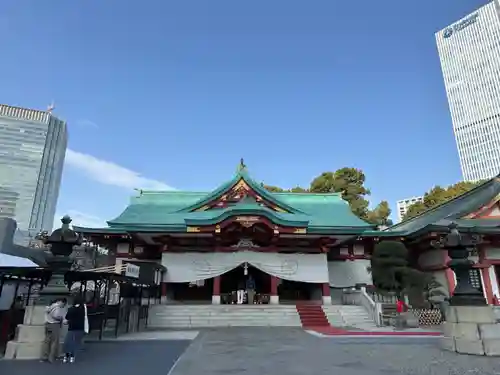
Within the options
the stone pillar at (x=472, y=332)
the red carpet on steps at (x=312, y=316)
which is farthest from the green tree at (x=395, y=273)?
the stone pillar at (x=472, y=332)

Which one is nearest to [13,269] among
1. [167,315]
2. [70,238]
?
[70,238]

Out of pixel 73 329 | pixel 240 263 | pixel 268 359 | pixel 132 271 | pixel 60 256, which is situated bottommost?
pixel 268 359

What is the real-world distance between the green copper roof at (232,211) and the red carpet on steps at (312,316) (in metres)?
4.09

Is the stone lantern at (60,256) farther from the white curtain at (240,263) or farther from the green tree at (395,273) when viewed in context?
the green tree at (395,273)

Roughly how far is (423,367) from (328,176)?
1245 inches

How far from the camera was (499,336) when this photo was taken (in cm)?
798

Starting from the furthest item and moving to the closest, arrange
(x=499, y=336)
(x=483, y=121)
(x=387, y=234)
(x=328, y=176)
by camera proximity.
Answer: (x=483, y=121) < (x=328, y=176) < (x=387, y=234) < (x=499, y=336)

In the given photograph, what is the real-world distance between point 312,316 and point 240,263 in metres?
4.60

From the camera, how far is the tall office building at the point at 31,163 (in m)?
62.9

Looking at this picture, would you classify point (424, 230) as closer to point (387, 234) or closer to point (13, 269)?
point (387, 234)

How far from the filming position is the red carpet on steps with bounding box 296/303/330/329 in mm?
15258

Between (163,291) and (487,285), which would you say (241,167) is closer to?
(163,291)

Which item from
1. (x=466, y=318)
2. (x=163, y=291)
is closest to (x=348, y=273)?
(x=163, y=291)

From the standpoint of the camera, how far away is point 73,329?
768cm
